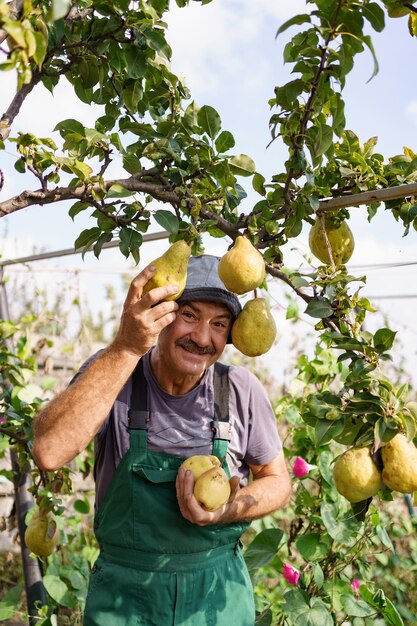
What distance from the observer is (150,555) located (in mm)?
1843

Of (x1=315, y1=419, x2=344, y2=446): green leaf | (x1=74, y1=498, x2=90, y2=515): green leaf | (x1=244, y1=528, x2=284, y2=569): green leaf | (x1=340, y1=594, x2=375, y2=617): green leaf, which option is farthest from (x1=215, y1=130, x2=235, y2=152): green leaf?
(x1=74, y1=498, x2=90, y2=515): green leaf

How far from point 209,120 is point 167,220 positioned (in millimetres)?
238

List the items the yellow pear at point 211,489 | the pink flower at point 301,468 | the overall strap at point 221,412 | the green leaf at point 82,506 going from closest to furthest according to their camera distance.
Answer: the yellow pear at point 211,489, the overall strap at point 221,412, the pink flower at point 301,468, the green leaf at point 82,506

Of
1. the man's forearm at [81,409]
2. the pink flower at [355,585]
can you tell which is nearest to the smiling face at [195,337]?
the man's forearm at [81,409]

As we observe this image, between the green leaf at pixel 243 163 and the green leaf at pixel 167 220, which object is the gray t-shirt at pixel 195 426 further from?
the green leaf at pixel 243 163

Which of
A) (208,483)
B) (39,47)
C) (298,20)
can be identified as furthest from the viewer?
(208,483)

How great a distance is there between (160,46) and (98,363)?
0.69 m

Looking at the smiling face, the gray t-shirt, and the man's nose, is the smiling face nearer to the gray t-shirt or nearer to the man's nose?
the man's nose

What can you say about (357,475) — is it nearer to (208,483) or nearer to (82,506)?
(208,483)

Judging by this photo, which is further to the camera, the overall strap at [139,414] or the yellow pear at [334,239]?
the overall strap at [139,414]

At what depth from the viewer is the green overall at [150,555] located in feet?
5.96

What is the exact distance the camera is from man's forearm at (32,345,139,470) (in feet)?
5.07

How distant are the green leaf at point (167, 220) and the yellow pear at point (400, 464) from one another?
628 millimetres

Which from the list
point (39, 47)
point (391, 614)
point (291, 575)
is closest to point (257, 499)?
point (291, 575)
